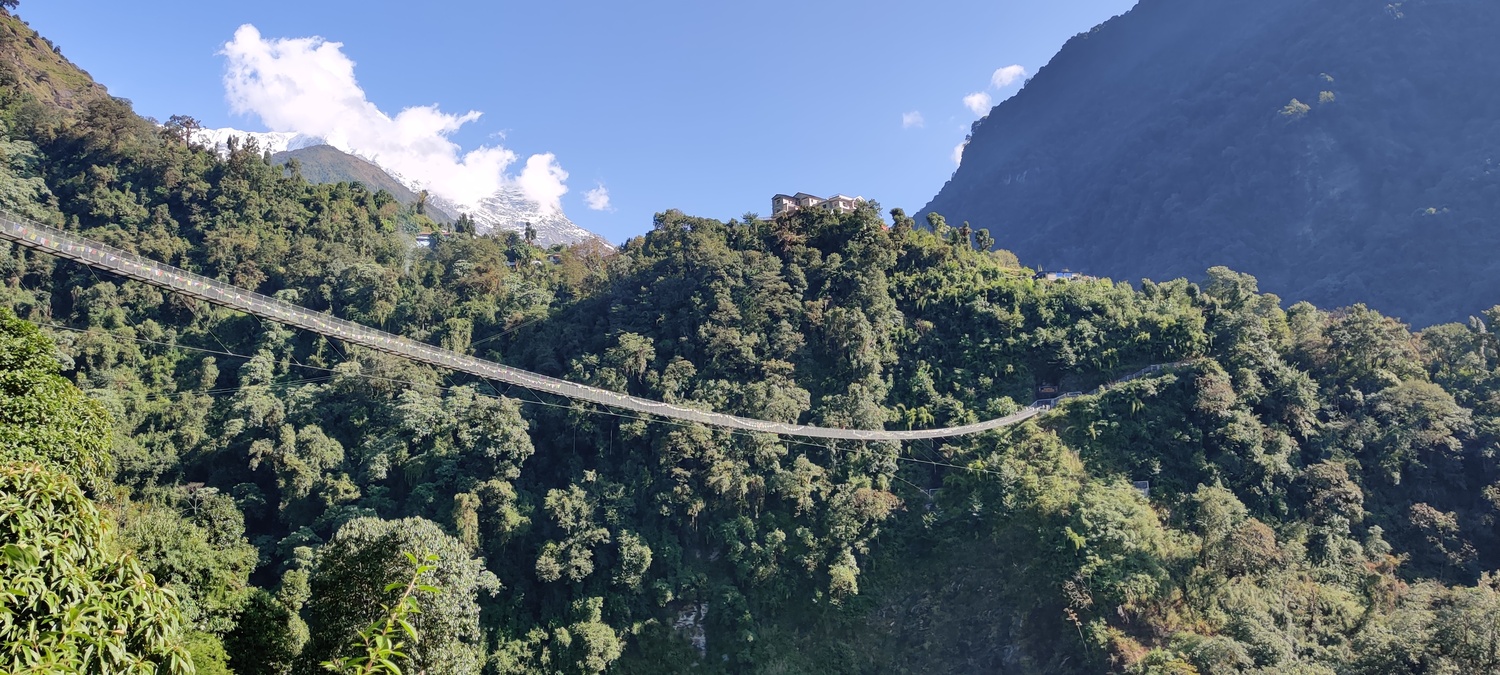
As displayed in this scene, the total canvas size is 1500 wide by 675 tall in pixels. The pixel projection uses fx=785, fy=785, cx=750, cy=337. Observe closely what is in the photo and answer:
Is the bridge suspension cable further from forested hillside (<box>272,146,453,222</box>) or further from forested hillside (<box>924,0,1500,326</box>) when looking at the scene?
forested hillside (<box>272,146,453,222</box>)

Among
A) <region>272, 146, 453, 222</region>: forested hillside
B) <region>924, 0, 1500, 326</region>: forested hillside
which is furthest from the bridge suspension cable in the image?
<region>272, 146, 453, 222</region>: forested hillside

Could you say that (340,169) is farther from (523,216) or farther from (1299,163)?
(1299,163)

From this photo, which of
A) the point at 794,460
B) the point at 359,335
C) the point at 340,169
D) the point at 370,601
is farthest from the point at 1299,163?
the point at 340,169

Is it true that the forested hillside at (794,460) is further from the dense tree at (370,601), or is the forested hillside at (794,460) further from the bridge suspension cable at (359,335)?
the bridge suspension cable at (359,335)

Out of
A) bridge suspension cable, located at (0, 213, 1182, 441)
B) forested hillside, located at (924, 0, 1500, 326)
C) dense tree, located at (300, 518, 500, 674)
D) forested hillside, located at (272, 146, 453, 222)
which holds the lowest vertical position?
dense tree, located at (300, 518, 500, 674)

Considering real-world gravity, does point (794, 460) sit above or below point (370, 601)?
above

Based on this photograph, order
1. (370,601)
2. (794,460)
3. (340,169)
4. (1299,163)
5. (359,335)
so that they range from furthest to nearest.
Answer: (340,169) → (1299,163) → (794,460) → (359,335) → (370,601)
